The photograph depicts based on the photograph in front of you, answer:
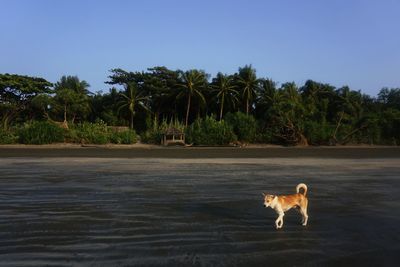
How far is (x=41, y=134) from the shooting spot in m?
56.0

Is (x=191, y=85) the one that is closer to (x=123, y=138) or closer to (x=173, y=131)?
(x=173, y=131)

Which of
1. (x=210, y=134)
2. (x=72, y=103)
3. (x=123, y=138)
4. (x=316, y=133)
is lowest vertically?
(x=123, y=138)

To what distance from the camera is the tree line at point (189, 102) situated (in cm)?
6481

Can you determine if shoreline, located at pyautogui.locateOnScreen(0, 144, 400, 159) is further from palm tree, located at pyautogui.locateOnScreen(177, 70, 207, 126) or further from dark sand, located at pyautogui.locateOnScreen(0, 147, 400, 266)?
palm tree, located at pyautogui.locateOnScreen(177, 70, 207, 126)

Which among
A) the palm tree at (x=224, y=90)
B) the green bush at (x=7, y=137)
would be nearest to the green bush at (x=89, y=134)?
the green bush at (x=7, y=137)

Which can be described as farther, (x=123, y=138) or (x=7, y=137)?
(x=123, y=138)

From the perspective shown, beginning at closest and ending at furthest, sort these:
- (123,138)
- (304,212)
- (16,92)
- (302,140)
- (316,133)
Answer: (304,212) < (123,138) < (302,140) < (316,133) < (16,92)

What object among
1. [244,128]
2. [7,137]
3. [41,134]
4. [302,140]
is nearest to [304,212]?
[41,134]

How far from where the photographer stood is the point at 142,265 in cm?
715

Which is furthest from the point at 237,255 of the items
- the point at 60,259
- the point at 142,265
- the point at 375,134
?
the point at 375,134

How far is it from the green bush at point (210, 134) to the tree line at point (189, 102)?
11.0 feet

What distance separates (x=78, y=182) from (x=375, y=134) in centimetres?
5135

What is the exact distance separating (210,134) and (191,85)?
18723mm

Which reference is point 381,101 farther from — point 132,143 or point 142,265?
point 142,265
